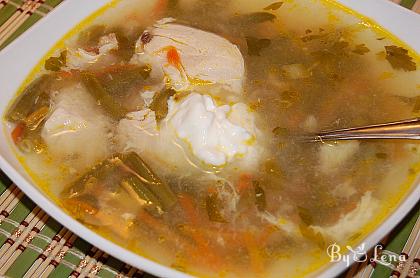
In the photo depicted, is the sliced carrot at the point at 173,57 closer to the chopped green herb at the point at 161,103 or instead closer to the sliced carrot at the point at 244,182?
the chopped green herb at the point at 161,103

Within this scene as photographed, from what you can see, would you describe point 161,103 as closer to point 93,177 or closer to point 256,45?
point 93,177

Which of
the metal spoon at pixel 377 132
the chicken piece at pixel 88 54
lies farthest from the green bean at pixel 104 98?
the metal spoon at pixel 377 132

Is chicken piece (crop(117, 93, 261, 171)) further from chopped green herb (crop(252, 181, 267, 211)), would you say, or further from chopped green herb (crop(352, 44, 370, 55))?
chopped green herb (crop(352, 44, 370, 55))

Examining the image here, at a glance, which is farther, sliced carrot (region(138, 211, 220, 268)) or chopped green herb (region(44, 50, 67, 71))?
chopped green herb (region(44, 50, 67, 71))

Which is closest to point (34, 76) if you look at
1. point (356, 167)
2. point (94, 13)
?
point (94, 13)

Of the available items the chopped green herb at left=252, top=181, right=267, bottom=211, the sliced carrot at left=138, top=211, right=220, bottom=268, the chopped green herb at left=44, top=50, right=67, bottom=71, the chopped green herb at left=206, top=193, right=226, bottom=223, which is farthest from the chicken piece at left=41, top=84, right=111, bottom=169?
the chopped green herb at left=252, top=181, right=267, bottom=211

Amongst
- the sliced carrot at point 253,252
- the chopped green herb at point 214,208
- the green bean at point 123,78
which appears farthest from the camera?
the green bean at point 123,78
